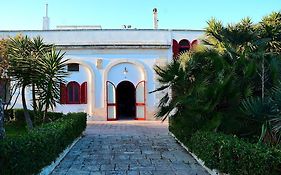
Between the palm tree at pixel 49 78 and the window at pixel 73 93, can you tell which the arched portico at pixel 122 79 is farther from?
the palm tree at pixel 49 78

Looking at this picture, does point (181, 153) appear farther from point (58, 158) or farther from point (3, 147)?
point (3, 147)

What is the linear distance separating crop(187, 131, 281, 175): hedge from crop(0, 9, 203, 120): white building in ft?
48.6

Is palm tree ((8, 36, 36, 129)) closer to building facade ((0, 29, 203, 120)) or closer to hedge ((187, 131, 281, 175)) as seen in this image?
hedge ((187, 131, 281, 175))

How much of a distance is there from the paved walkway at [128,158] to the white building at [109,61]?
367 inches

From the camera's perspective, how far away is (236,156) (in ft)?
21.4

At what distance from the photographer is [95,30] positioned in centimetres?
2391

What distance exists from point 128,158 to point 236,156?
13.8 feet

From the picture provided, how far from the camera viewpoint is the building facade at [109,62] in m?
23.5

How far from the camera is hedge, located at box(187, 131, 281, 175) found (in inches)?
220

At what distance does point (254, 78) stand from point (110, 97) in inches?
582

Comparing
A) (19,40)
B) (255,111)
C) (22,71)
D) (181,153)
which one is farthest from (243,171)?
(19,40)

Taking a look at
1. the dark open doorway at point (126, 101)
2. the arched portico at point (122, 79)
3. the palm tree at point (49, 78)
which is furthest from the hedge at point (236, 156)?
the dark open doorway at point (126, 101)

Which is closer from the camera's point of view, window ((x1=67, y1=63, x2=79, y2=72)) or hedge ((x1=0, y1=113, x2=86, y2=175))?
hedge ((x1=0, y1=113, x2=86, y2=175))

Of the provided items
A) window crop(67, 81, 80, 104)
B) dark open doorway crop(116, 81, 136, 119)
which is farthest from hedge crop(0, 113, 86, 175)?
dark open doorway crop(116, 81, 136, 119)
